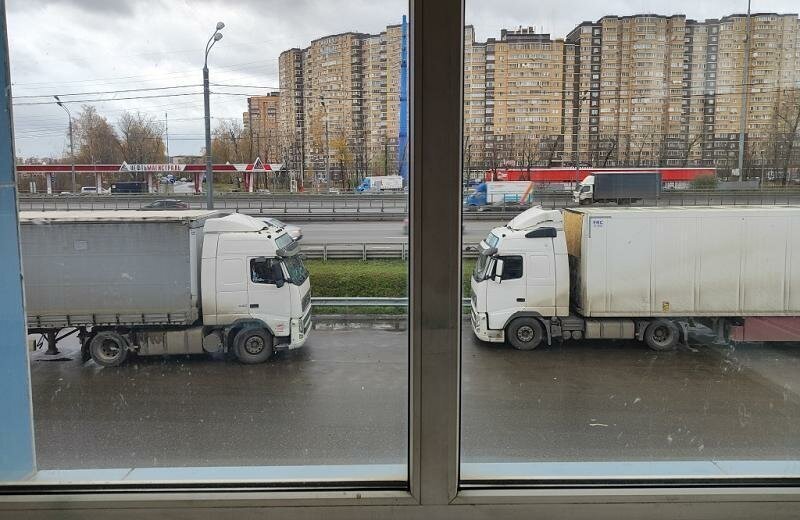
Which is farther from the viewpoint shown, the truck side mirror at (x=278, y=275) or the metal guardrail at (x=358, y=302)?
the truck side mirror at (x=278, y=275)

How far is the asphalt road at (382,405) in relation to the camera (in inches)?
49.8

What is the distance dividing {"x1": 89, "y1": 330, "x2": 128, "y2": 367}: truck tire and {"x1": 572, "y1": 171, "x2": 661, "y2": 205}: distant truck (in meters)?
1.24

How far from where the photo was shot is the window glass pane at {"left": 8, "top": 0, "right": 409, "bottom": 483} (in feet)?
4.16

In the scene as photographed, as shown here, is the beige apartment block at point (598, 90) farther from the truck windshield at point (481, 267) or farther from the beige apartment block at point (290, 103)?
the truck windshield at point (481, 267)

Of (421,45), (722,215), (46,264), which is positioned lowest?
(46,264)

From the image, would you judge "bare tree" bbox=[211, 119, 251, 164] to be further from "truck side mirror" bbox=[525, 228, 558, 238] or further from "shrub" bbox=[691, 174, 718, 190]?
"shrub" bbox=[691, 174, 718, 190]

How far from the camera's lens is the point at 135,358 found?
1321mm

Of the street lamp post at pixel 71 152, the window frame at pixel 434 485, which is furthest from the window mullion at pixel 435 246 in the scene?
the street lamp post at pixel 71 152

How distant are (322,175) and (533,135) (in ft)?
1.80

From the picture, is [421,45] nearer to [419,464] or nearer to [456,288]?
[456,288]

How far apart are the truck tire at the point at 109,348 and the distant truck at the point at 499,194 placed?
937 mm

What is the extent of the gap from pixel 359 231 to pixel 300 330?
0.30 metres

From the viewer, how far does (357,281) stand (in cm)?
132

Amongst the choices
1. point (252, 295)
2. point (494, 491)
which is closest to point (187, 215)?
point (252, 295)
